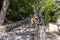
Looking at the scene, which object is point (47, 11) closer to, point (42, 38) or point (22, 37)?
point (22, 37)

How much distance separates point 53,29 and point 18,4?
5.16 m

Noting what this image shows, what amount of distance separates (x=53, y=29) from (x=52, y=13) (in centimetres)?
131

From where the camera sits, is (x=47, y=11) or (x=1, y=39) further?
(x=47, y=11)

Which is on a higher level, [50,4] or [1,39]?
[50,4]

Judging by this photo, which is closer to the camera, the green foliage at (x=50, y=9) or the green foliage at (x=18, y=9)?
the green foliage at (x=50, y=9)

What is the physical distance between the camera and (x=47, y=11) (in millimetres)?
12672

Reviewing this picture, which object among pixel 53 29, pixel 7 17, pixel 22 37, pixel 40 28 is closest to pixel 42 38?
pixel 40 28

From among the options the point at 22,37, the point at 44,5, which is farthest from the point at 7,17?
the point at 22,37

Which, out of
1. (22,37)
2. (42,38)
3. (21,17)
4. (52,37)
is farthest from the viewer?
(21,17)

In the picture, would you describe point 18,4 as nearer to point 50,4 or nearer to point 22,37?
point 50,4

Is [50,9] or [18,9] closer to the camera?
[50,9]

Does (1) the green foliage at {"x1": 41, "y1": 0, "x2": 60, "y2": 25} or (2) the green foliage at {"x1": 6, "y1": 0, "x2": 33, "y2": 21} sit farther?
(2) the green foliage at {"x1": 6, "y1": 0, "x2": 33, "y2": 21}

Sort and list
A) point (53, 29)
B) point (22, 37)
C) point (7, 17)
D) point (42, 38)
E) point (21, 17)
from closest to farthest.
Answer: point (42, 38), point (22, 37), point (53, 29), point (7, 17), point (21, 17)

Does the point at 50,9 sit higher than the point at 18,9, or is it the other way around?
the point at 50,9
